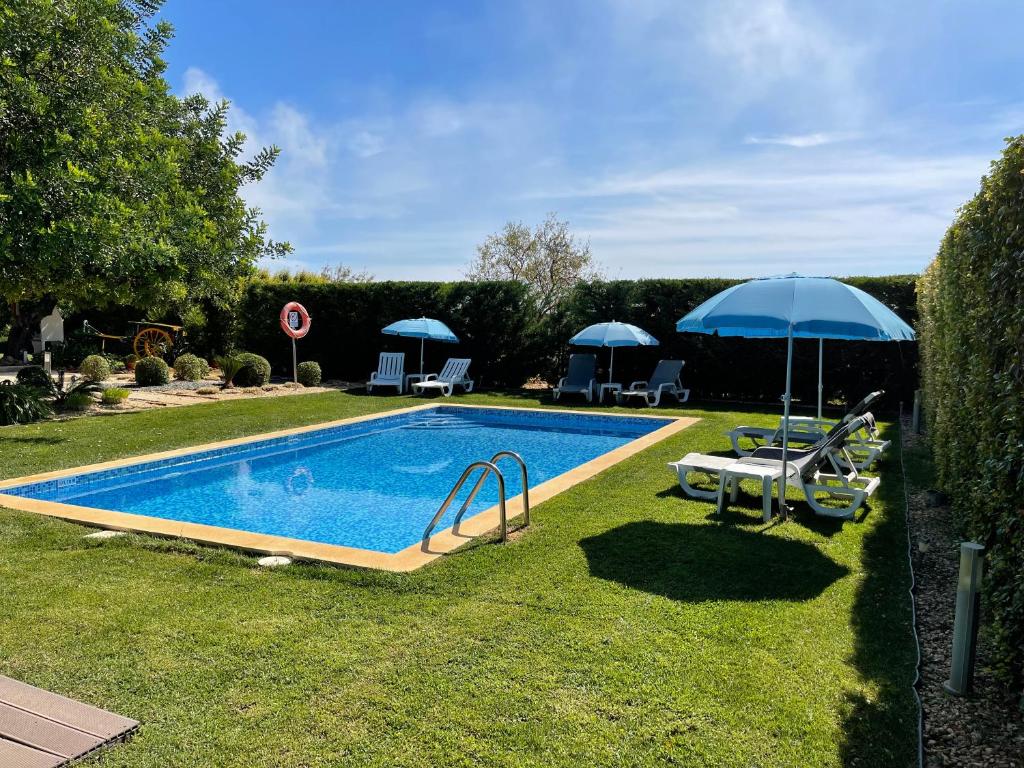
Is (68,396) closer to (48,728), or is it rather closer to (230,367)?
(230,367)

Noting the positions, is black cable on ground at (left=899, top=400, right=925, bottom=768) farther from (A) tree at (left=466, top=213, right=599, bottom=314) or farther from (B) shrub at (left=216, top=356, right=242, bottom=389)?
(A) tree at (left=466, top=213, right=599, bottom=314)

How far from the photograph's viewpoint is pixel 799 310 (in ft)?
18.8

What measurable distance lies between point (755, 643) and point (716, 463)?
3486mm

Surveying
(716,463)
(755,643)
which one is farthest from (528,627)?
(716,463)

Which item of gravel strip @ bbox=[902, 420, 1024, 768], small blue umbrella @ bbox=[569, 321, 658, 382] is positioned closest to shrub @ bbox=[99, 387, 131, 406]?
small blue umbrella @ bbox=[569, 321, 658, 382]

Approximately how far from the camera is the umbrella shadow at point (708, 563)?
4.66 meters

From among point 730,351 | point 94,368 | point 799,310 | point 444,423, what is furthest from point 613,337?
point 94,368

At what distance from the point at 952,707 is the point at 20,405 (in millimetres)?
13516

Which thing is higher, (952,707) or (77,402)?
(77,402)

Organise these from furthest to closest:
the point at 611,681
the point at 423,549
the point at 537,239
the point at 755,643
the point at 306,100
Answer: the point at 537,239, the point at 306,100, the point at 423,549, the point at 755,643, the point at 611,681

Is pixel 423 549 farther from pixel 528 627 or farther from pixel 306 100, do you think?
pixel 306 100

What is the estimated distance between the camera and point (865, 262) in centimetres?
1554

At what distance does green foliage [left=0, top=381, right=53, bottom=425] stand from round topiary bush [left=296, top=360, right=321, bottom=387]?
282 inches

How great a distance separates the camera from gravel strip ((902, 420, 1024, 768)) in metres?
2.89
